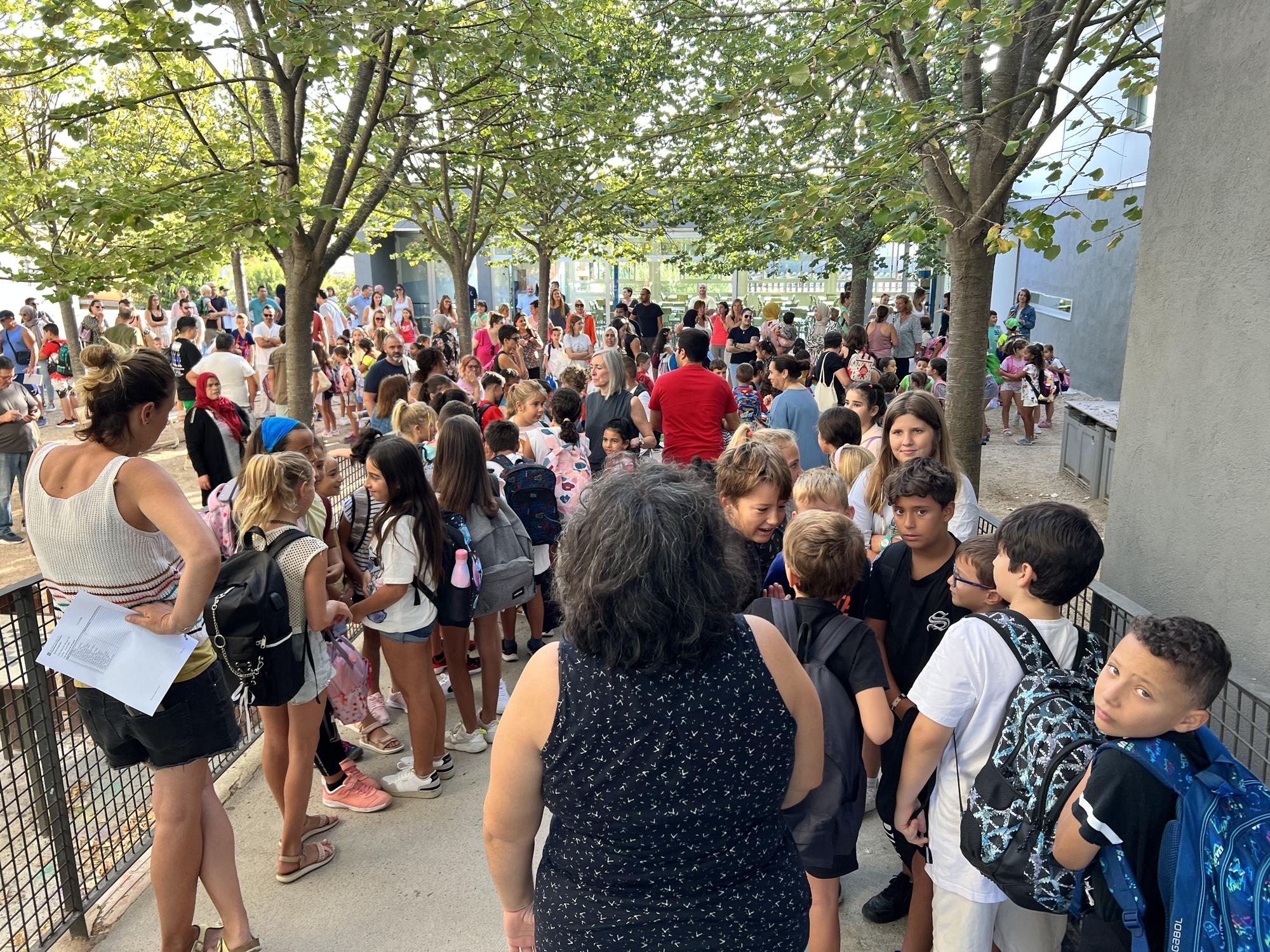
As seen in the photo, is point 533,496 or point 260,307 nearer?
point 533,496

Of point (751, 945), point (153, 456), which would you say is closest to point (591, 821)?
point (751, 945)

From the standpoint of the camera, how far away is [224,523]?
4.12 metres

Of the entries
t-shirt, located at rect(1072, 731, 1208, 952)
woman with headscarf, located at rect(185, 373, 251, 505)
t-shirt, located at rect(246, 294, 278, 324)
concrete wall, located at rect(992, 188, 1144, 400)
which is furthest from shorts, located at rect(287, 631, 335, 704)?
concrete wall, located at rect(992, 188, 1144, 400)

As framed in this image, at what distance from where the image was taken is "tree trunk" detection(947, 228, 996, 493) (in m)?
6.29

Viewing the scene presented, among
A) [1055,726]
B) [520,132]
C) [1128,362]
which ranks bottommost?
[1055,726]

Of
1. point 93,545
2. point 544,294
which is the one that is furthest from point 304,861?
point 544,294

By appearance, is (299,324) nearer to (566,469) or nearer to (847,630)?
(566,469)

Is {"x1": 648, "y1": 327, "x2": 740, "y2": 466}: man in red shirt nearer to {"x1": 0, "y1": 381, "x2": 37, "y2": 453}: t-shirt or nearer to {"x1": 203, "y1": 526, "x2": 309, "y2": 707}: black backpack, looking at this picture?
{"x1": 203, "y1": 526, "x2": 309, "y2": 707}: black backpack

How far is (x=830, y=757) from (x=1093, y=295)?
18.6 m

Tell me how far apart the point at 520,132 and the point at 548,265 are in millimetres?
6265

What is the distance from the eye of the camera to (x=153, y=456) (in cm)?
1281

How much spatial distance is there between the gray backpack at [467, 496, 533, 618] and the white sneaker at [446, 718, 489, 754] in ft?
2.16

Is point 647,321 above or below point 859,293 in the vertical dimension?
below

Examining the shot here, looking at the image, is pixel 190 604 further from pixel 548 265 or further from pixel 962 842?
pixel 548 265
